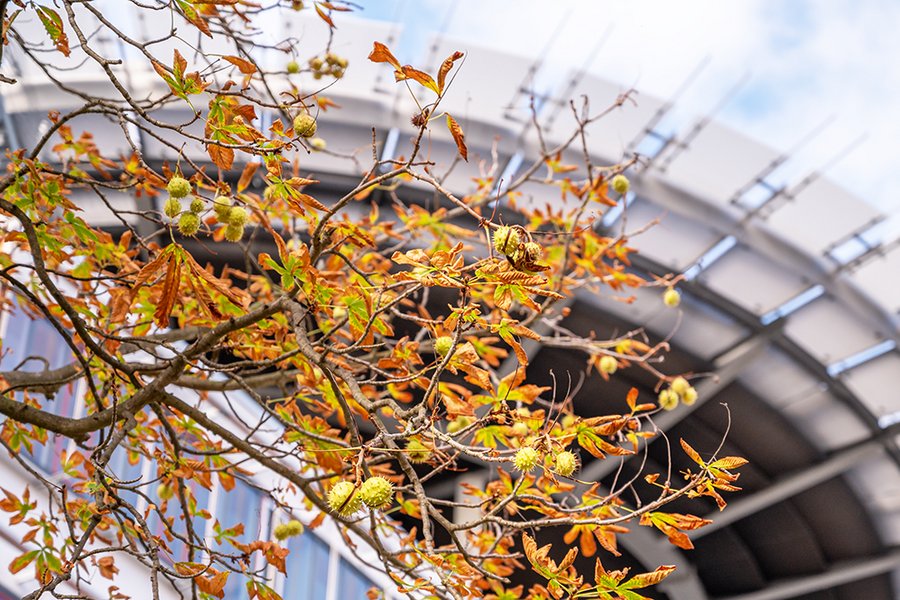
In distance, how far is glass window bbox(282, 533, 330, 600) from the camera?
683 cm

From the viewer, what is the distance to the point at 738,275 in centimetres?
709

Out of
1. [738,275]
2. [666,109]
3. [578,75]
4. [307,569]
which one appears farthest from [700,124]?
[307,569]

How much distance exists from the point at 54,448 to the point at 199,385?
3628mm

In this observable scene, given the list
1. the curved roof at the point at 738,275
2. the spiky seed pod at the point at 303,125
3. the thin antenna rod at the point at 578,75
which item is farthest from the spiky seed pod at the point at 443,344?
the thin antenna rod at the point at 578,75

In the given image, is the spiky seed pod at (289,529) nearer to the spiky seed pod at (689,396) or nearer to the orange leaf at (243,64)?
the orange leaf at (243,64)

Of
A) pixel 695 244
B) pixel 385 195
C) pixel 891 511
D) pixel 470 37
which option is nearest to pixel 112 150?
pixel 385 195

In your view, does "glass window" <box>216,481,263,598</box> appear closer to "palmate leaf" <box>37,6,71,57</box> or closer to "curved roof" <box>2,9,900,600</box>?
"curved roof" <box>2,9,900,600</box>

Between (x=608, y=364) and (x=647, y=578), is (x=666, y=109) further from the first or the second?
(x=647, y=578)

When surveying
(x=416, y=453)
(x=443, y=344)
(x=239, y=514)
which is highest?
(x=239, y=514)

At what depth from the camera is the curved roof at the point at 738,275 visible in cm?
616

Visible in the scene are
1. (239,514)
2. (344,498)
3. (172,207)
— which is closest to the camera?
(344,498)

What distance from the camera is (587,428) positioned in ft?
5.65

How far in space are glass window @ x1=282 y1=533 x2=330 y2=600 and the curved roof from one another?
101 inches

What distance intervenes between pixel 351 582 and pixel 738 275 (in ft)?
14.2
